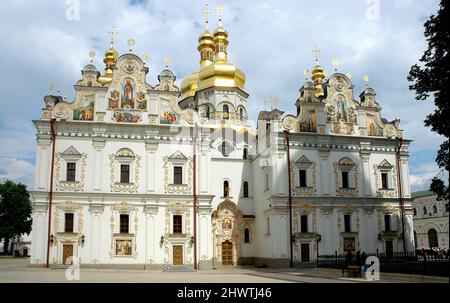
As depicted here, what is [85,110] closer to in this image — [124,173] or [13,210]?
[124,173]

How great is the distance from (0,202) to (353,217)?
45005mm

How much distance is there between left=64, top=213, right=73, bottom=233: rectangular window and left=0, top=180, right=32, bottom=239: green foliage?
32171mm

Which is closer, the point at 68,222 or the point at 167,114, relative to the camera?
the point at 68,222

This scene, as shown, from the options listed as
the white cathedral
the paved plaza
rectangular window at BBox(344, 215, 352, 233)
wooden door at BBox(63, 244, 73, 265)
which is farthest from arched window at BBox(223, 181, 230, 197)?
wooden door at BBox(63, 244, 73, 265)

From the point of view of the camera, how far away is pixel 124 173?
32.7 metres

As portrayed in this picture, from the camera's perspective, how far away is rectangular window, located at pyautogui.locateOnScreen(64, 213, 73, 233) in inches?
1230

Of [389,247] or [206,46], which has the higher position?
[206,46]

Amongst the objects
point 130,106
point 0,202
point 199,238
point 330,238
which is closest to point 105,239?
point 199,238

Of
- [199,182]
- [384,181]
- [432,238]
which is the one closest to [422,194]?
[432,238]

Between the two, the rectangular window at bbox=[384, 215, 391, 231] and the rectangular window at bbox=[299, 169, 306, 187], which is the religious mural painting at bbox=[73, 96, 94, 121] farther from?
the rectangular window at bbox=[384, 215, 391, 231]

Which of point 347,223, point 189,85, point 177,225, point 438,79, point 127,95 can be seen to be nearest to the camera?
point 438,79

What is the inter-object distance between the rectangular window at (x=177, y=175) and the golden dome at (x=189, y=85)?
15913 mm

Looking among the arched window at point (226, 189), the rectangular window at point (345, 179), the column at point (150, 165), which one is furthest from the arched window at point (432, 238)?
the column at point (150, 165)

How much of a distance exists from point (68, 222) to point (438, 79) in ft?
77.0
